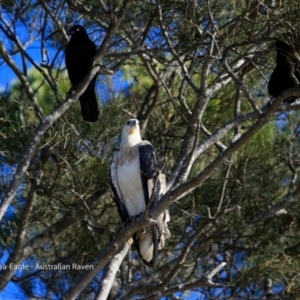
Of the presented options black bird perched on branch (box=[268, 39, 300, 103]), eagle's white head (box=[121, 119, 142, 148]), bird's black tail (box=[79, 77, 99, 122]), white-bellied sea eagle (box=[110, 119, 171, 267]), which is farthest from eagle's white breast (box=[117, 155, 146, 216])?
black bird perched on branch (box=[268, 39, 300, 103])

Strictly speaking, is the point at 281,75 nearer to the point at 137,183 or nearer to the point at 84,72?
the point at 137,183

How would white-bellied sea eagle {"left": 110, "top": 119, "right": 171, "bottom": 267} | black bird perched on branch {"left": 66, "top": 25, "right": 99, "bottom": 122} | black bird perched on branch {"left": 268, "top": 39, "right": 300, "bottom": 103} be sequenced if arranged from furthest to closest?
black bird perched on branch {"left": 66, "top": 25, "right": 99, "bottom": 122}, white-bellied sea eagle {"left": 110, "top": 119, "right": 171, "bottom": 267}, black bird perched on branch {"left": 268, "top": 39, "right": 300, "bottom": 103}

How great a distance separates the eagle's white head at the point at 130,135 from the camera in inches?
152

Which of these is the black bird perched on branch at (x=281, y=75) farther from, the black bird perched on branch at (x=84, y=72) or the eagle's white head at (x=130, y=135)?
the black bird perched on branch at (x=84, y=72)

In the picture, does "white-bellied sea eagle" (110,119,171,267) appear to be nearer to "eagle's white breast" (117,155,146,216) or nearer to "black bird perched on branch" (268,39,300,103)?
"eagle's white breast" (117,155,146,216)

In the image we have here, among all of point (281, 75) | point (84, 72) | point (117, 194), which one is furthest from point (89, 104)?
point (281, 75)

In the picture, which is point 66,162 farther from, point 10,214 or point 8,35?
point 10,214

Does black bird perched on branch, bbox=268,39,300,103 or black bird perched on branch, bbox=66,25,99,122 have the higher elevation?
black bird perched on branch, bbox=66,25,99,122

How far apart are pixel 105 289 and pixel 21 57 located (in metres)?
1.84

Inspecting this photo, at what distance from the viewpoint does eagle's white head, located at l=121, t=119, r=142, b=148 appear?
3862mm

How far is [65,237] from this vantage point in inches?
204

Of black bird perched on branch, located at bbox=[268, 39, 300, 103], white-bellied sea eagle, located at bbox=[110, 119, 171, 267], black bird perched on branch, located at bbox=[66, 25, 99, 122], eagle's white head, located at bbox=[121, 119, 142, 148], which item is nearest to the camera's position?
black bird perched on branch, located at bbox=[268, 39, 300, 103]

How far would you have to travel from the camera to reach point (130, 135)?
3.91 meters

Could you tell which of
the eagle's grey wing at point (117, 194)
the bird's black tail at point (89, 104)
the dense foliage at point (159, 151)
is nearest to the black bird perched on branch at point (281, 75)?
the dense foliage at point (159, 151)
